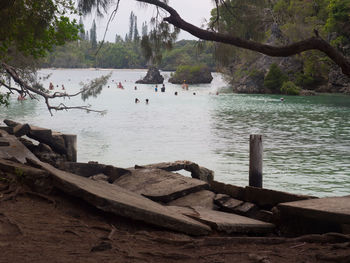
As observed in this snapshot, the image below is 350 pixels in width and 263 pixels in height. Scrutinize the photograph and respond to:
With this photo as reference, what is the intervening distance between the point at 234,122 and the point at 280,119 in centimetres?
416

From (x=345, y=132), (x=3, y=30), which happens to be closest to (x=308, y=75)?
(x=345, y=132)

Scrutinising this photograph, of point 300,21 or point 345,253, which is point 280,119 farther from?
point 345,253

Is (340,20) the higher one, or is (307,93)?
(340,20)

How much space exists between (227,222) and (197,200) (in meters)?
1.74

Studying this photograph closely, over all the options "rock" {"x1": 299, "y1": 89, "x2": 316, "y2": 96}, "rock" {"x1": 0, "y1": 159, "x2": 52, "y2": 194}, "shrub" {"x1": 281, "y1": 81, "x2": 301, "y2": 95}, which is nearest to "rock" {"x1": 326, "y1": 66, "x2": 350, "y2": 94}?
"rock" {"x1": 299, "y1": 89, "x2": 316, "y2": 96}

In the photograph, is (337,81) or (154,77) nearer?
(337,81)

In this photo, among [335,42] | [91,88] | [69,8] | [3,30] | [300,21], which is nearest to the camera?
[3,30]

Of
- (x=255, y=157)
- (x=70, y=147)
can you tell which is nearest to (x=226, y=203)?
(x=255, y=157)

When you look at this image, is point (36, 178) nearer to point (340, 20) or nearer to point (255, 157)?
point (255, 157)

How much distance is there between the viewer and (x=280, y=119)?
1448 inches

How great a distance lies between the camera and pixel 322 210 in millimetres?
6207

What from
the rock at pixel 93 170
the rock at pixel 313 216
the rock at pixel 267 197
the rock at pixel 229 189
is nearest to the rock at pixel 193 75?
the rock at pixel 93 170

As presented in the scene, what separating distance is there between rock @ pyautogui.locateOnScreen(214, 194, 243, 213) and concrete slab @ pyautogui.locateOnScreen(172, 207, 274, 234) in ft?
1.50

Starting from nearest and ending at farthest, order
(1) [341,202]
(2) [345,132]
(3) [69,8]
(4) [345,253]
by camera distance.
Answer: (4) [345,253] < (1) [341,202] < (3) [69,8] < (2) [345,132]
